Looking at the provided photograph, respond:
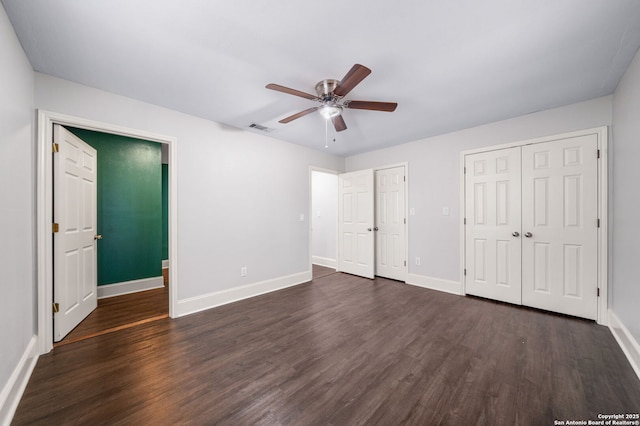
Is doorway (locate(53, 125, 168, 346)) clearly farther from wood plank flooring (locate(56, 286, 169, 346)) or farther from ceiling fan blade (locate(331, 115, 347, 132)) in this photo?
ceiling fan blade (locate(331, 115, 347, 132))

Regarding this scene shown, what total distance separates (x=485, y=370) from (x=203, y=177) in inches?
138

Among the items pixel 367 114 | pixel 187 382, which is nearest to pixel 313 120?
pixel 367 114

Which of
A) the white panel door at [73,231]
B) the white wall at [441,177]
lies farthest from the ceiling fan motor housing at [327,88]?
the white panel door at [73,231]

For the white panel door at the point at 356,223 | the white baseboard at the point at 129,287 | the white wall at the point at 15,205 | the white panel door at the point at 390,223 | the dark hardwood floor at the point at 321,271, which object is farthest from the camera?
the dark hardwood floor at the point at 321,271

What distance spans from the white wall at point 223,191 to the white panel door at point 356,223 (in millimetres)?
971

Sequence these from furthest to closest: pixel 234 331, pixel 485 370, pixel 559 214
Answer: pixel 559 214 < pixel 234 331 < pixel 485 370

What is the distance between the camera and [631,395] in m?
1.61

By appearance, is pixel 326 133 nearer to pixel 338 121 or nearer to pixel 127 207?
pixel 338 121

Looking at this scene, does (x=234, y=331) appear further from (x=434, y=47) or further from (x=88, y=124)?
(x=434, y=47)

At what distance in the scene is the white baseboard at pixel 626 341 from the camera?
188 cm

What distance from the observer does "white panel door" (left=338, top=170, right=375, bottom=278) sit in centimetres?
464

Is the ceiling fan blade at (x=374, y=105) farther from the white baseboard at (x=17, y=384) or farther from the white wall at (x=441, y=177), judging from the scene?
the white baseboard at (x=17, y=384)

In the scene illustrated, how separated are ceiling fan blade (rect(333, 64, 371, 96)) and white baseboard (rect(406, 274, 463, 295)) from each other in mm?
3223

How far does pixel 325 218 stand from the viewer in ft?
18.7
